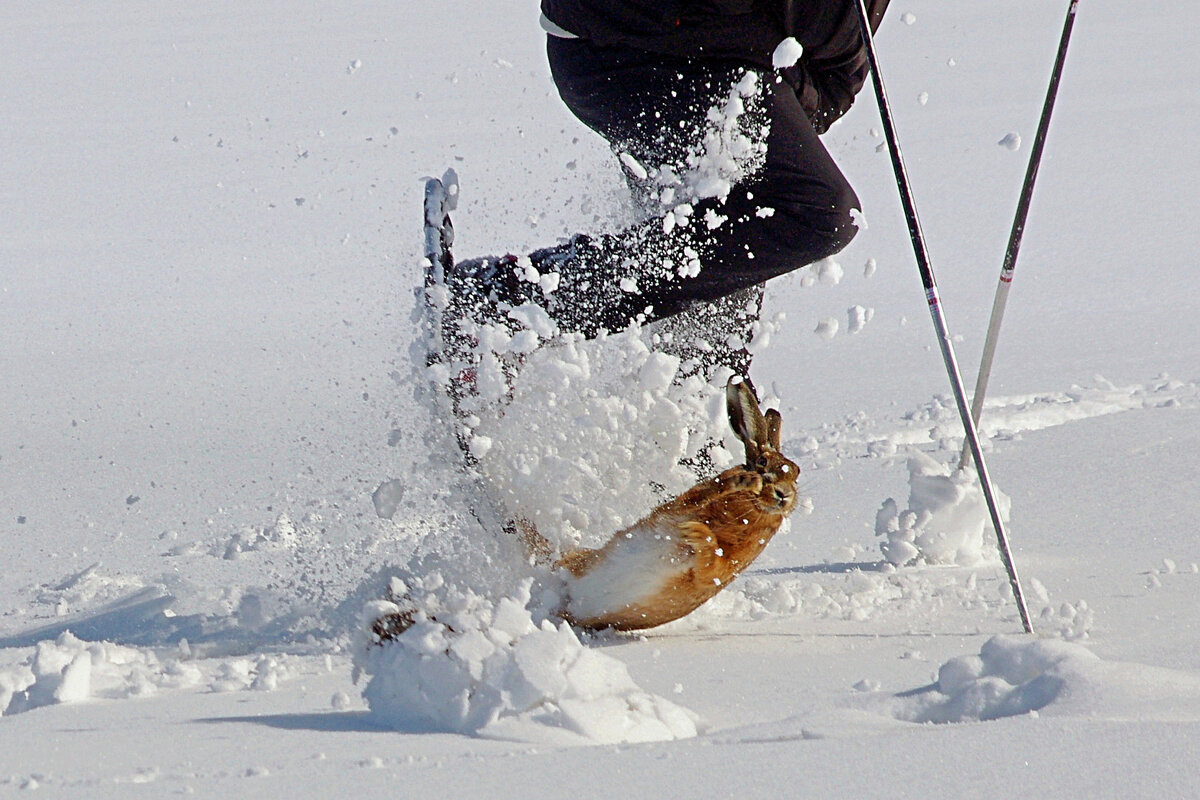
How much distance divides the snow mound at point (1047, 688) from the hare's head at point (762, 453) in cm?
67

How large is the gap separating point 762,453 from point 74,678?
3.77 ft

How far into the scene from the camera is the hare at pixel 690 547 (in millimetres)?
2180

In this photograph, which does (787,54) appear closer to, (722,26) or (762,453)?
(722,26)

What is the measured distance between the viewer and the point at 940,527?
104 inches

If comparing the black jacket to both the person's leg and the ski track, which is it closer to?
the person's leg

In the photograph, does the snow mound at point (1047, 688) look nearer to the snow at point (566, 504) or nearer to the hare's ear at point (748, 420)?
the snow at point (566, 504)

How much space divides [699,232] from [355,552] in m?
0.99

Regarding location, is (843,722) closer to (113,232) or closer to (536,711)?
(536,711)

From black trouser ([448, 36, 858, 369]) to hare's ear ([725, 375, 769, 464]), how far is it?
18 centimetres

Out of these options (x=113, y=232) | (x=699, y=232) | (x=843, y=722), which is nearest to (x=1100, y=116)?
(x=113, y=232)

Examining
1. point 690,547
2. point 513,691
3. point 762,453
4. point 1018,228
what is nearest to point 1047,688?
point 513,691

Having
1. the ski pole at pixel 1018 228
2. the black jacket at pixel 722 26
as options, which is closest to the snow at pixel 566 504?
the black jacket at pixel 722 26

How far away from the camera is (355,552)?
273cm

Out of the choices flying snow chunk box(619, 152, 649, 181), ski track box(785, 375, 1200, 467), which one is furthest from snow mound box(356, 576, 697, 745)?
ski track box(785, 375, 1200, 467)
